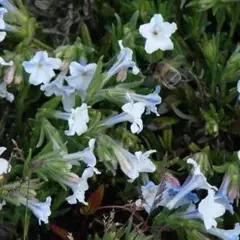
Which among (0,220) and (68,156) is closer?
(68,156)

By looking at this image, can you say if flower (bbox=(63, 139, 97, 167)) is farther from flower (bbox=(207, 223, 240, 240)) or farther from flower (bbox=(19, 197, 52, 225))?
flower (bbox=(207, 223, 240, 240))

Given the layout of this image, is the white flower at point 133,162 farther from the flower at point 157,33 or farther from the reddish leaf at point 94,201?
the flower at point 157,33

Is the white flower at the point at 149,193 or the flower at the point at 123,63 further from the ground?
the flower at the point at 123,63

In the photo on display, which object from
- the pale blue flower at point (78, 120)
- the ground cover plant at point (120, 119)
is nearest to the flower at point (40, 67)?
the ground cover plant at point (120, 119)

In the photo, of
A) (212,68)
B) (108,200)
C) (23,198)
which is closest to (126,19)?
(212,68)

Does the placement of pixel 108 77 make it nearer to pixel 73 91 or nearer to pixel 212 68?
pixel 73 91

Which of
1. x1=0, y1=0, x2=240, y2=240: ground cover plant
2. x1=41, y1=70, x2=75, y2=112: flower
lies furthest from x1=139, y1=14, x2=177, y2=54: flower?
x1=41, y1=70, x2=75, y2=112: flower

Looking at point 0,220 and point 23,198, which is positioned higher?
point 23,198

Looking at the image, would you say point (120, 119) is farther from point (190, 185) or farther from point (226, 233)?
point (226, 233)
